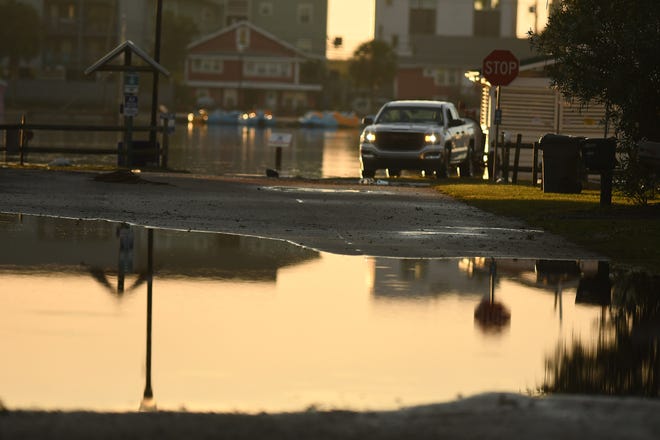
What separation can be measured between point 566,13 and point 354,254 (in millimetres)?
8507

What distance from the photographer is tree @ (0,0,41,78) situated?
141875 mm

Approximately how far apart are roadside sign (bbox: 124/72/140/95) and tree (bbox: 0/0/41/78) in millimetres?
103685

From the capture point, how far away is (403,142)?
133ft

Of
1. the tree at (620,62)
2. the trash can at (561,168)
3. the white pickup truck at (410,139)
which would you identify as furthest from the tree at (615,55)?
the white pickup truck at (410,139)

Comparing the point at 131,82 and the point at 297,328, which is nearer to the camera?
the point at 297,328

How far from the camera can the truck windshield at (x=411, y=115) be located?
41656 mm

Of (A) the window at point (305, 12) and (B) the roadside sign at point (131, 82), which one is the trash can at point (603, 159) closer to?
(B) the roadside sign at point (131, 82)

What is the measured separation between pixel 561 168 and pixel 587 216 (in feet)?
26.6

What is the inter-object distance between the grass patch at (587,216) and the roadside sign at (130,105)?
9.38m

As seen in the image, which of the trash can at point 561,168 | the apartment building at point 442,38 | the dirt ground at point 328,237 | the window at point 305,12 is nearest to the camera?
the dirt ground at point 328,237

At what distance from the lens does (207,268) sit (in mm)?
15766

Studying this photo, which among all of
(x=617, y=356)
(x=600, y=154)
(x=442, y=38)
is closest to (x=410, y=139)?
(x=600, y=154)

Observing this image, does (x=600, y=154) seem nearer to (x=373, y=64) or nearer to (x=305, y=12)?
(x=373, y=64)

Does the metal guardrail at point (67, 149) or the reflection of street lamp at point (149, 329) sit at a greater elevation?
the metal guardrail at point (67, 149)
